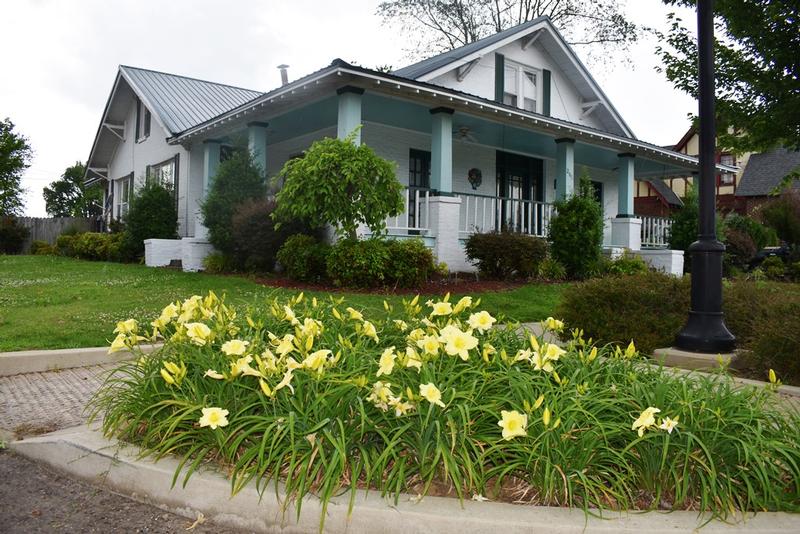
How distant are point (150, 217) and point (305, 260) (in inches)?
344

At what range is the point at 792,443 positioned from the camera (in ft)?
8.42

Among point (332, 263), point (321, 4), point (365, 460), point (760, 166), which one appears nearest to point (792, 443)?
point (365, 460)

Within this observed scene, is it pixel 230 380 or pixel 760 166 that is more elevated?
pixel 760 166

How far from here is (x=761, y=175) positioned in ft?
127

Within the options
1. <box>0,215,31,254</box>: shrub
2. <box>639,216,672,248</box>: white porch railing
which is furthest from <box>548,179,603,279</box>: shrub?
<box>0,215,31,254</box>: shrub

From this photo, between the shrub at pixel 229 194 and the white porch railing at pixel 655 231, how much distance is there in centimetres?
1172

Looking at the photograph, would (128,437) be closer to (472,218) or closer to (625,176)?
(472,218)

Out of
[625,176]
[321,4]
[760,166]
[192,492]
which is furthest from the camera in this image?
[760,166]

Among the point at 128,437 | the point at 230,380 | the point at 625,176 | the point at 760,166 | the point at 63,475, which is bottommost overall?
the point at 63,475

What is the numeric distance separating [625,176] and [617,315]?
12.7 m

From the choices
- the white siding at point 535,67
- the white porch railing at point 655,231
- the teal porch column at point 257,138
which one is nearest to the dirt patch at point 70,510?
the teal porch column at point 257,138

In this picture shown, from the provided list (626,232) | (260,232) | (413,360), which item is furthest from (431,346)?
(626,232)

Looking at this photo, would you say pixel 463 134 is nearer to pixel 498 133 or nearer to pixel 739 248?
pixel 498 133

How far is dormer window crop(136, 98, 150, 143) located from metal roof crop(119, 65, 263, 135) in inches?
41.9
